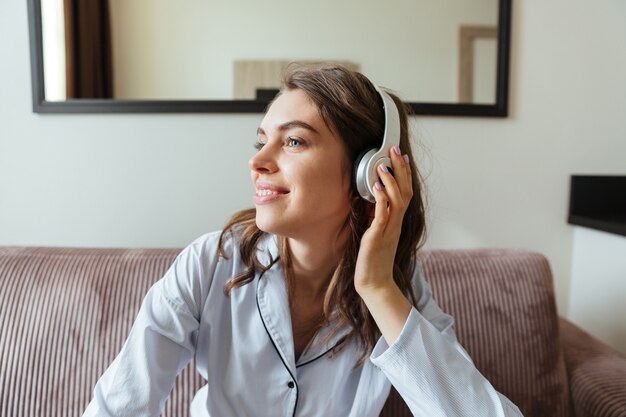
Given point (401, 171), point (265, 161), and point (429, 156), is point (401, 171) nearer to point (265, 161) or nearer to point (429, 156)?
point (265, 161)

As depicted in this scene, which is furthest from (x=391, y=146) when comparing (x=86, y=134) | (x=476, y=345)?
(x=86, y=134)

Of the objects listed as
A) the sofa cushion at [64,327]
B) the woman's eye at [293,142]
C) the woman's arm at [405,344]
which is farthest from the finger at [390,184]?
the sofa cushion at [64,327]

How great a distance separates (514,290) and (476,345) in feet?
0.59

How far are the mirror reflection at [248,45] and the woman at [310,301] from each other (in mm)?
554

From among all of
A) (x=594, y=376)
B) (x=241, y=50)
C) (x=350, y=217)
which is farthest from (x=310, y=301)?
(x=241, y=50)

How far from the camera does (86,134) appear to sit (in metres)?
1.36

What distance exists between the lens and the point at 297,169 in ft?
2.52

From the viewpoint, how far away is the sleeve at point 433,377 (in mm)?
765

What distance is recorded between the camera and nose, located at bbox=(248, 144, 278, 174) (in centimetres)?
78

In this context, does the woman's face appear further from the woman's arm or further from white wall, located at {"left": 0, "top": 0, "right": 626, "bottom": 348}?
white wall, located at {"left": 0, "top": 0, "right": 626, "bottom": 348}

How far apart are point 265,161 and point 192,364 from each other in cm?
57

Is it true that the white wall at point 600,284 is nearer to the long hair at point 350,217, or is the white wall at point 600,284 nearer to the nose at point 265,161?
the long hair at point 350,217

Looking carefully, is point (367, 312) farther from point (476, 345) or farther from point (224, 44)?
point (224, 44)

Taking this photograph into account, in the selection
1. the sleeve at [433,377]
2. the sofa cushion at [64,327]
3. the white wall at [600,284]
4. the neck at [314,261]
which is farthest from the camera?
the white wall at [600,284]
